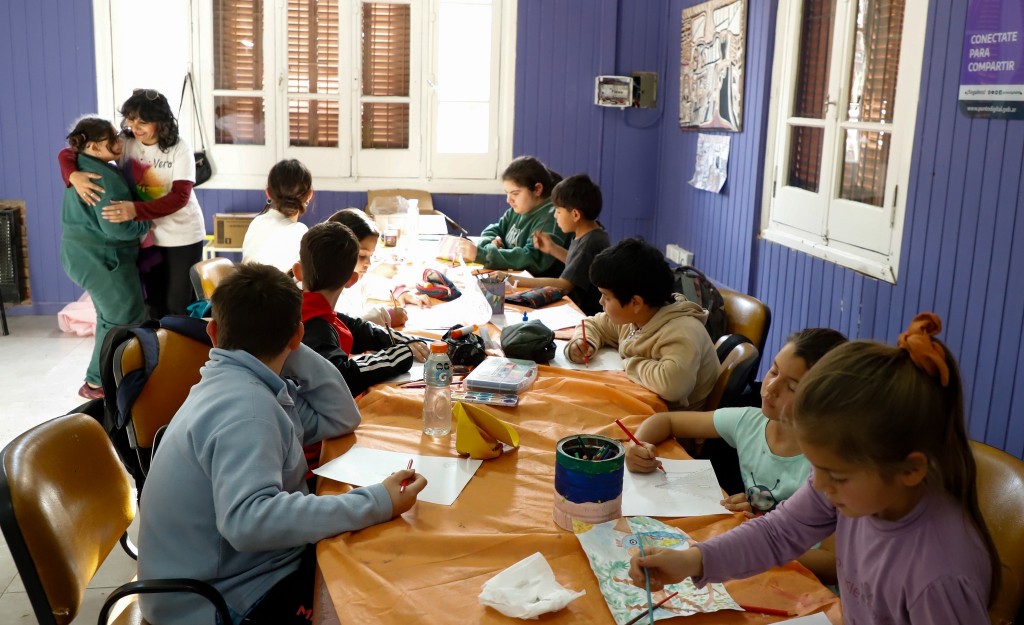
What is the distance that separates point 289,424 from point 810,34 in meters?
3.37

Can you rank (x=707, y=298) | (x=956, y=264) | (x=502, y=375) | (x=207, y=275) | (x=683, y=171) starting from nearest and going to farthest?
1. (x=502, y=375)
2. (x=956, y=264)
3. (x=707, y=298)
4. (x=207, y=275)
5. (x=683, y=171)

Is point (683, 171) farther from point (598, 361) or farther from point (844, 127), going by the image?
point (598, 361)

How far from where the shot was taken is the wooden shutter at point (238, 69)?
5.55m

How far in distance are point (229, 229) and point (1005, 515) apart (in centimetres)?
484

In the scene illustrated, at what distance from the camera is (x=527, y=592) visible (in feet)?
4.19

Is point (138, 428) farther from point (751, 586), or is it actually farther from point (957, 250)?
point (957, 250)

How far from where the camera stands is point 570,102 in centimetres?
592

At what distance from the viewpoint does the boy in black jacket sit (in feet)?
7.27

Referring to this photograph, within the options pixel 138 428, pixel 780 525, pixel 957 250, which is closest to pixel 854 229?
pixel 957 250

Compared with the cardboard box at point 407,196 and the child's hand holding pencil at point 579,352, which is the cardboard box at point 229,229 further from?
the child's hand holding pencil at point 579,352

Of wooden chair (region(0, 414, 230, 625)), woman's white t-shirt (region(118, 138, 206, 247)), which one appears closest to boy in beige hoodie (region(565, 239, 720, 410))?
wooden chair (region(0, 414, 230, 625))

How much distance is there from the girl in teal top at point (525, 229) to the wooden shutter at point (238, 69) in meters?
2.21

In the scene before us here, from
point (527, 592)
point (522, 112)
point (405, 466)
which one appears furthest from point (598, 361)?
point (522, 112)

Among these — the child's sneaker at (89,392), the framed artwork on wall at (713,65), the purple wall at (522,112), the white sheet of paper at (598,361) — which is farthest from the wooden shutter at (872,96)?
the child's sneaker at (89,392)
